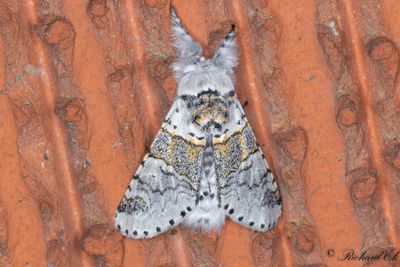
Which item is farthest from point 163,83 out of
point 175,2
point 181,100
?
point 175,2

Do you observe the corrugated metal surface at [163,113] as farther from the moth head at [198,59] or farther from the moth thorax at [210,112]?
the moth thorax at [210,112]

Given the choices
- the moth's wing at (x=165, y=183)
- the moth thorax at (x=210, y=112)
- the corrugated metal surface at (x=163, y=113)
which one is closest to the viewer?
the corrugated metal surface at (x=163, y=113)

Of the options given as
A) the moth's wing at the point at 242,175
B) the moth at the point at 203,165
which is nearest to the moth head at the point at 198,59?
the moth at the point at 203,165

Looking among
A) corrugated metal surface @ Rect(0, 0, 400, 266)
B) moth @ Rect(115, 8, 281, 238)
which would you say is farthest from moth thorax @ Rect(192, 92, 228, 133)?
corrugated metal surface @ Rect(0, 0, 400, 266)

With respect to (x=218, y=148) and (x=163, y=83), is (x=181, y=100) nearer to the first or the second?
(x=163, y=83)

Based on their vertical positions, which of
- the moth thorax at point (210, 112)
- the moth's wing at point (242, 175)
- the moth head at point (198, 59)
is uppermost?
the moth head at point (198, 59)

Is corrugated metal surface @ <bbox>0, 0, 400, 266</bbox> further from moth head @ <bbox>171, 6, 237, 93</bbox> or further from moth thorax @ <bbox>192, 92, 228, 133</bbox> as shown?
moth thorax @ <bbox>192, 92, 228, 133</bbox>

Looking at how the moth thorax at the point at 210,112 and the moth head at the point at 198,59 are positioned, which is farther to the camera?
the moth thorax at the point at 210,112
